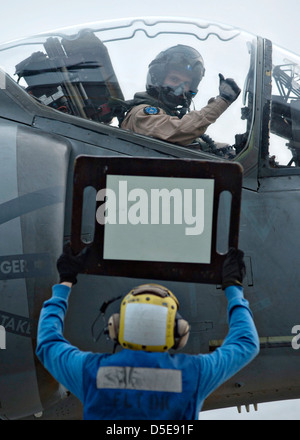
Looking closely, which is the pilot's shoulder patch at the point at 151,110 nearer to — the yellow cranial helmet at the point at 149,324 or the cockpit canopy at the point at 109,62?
the cockpit canopy at the point at 109,62

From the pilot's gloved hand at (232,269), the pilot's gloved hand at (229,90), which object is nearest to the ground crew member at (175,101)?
the pilot's gloved hand at (229,90)

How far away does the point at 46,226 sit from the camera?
3.51m

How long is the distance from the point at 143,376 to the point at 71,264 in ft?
2.23

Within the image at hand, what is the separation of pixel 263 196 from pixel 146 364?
5.52 feet

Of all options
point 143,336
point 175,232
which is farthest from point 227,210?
point 143,336

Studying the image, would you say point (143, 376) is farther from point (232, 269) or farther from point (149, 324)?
point (232, 269)

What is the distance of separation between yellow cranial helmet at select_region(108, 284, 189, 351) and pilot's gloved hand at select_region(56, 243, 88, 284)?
356 mm

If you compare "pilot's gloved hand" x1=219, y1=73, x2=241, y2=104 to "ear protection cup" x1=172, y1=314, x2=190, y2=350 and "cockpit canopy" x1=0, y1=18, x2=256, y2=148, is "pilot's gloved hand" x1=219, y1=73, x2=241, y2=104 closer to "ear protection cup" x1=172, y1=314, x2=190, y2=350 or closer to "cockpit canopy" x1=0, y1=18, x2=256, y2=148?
"cockpit canopy" x1=0, y1=18, x2=256, y2=148

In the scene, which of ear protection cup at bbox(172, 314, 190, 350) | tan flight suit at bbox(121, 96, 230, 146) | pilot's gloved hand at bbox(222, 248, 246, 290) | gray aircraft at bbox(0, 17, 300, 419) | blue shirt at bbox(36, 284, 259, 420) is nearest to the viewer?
blue shirt at bbox(36, 284, 259, 420)

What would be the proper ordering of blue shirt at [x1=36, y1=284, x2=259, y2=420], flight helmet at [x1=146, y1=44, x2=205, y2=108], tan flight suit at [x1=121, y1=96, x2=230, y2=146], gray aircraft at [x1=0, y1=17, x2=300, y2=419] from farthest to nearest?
flight helmet at [x1=146, y1=44, x2=205, y2=108] → tan flight suit at [x1=121, y1=96, x2=230, y2=146] → gray aircraft at [x1=0, y1=17, x2=300, y2=419] → blue shirt at [x1=36, y1=284, x2=259, y2=420]

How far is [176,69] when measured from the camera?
14.5 ft

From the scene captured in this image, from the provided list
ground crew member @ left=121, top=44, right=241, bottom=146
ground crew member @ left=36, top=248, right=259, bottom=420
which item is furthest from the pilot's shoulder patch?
ground crew member @ left=36, top=248, right=259, bottom=420

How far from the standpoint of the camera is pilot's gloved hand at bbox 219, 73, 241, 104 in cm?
424

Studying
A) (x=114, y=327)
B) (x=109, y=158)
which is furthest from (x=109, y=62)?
(x=114, y=327)
